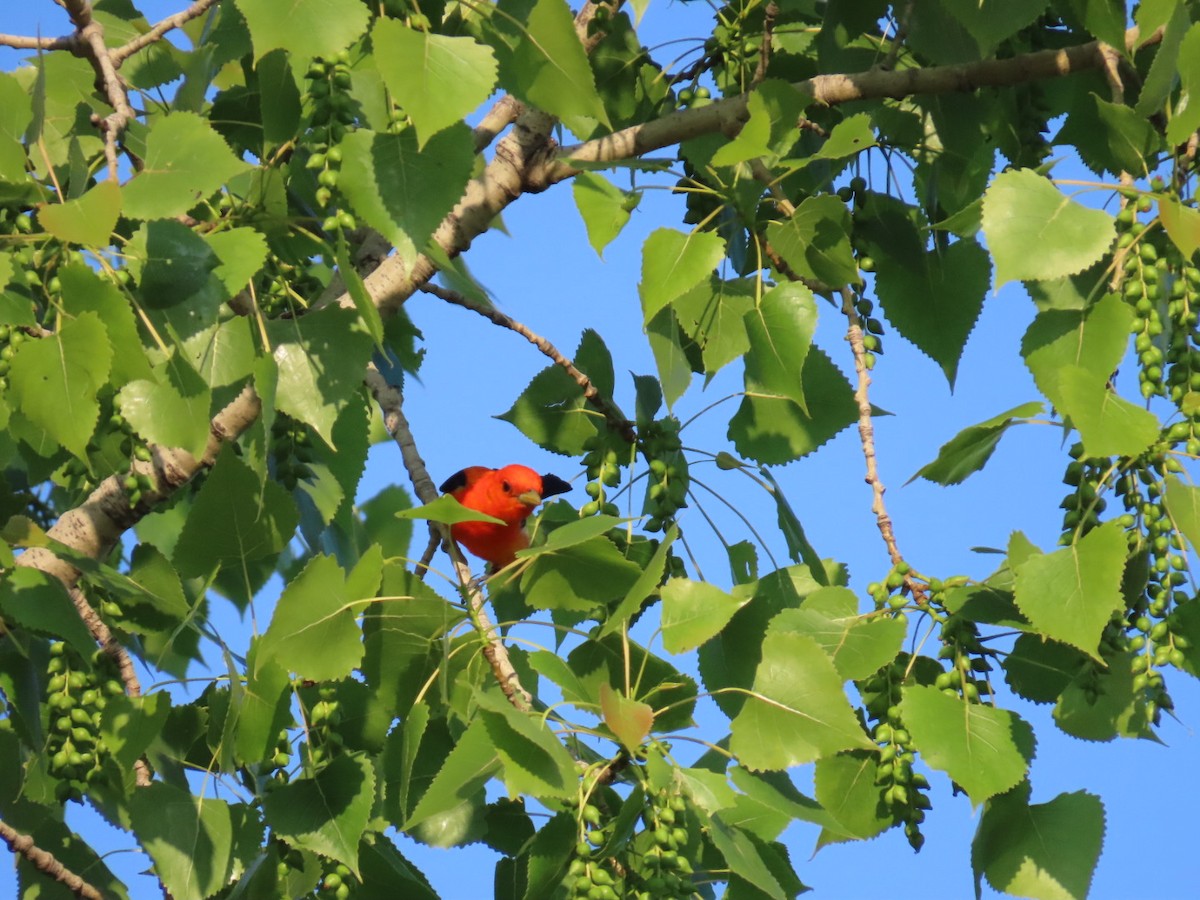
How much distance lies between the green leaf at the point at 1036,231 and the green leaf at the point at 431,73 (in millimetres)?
877

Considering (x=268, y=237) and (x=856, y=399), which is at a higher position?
(x=268, y=237)

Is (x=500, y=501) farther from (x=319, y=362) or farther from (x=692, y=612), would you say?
(x=692, y=612)

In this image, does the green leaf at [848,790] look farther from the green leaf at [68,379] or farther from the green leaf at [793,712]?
the green leaf at [68,379]

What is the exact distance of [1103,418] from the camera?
218 centimetres

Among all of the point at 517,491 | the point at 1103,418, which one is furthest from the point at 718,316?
the point at 517,491

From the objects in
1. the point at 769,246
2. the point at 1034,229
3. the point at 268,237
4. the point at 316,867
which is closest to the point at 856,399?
the point at 769,246

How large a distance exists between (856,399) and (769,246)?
39 cm

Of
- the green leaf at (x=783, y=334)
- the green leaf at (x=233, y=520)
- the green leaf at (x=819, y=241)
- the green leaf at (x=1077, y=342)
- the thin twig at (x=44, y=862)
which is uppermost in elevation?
the green leaf at (x=819, y=241)

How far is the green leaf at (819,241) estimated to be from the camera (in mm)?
2836

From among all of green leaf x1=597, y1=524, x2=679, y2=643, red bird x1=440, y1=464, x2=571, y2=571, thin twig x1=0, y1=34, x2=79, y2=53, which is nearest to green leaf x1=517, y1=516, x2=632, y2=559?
green leaf x1=597, y1=524, x2=679, y2=643

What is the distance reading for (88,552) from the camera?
317 cm

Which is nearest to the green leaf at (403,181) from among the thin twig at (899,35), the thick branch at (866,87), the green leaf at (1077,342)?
the thick branch at (866,87)

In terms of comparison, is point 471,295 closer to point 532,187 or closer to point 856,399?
point 532,187

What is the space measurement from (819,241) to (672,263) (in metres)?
0.44
